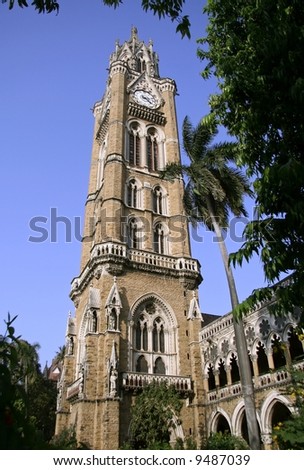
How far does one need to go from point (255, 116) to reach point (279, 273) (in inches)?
145

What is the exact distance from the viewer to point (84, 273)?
29.9 metres

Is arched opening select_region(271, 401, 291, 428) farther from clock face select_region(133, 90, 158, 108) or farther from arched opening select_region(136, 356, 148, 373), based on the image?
clock face select_region(133, 90, 158, 108)

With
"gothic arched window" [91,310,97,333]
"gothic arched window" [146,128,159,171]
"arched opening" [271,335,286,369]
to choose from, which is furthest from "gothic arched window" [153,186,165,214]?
"arched opening" [271,335,286,369]

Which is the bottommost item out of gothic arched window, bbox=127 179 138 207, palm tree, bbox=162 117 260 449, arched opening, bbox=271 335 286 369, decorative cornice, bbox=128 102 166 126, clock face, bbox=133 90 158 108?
arched opening, bbox=271 335 286 369

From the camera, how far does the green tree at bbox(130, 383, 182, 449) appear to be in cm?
1995

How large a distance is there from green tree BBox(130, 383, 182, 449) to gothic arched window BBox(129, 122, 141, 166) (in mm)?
19995

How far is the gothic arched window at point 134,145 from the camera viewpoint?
3466cm

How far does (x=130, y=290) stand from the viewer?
26.6 m

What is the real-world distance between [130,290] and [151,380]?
6048 millimetres

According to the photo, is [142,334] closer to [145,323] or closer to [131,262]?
[145,323]

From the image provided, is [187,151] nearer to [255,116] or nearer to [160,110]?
[255,116]

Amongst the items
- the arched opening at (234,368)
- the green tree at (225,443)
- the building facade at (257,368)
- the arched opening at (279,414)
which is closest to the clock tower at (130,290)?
the building facade at (257,368)

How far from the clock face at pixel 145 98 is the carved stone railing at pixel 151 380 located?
26023mm
